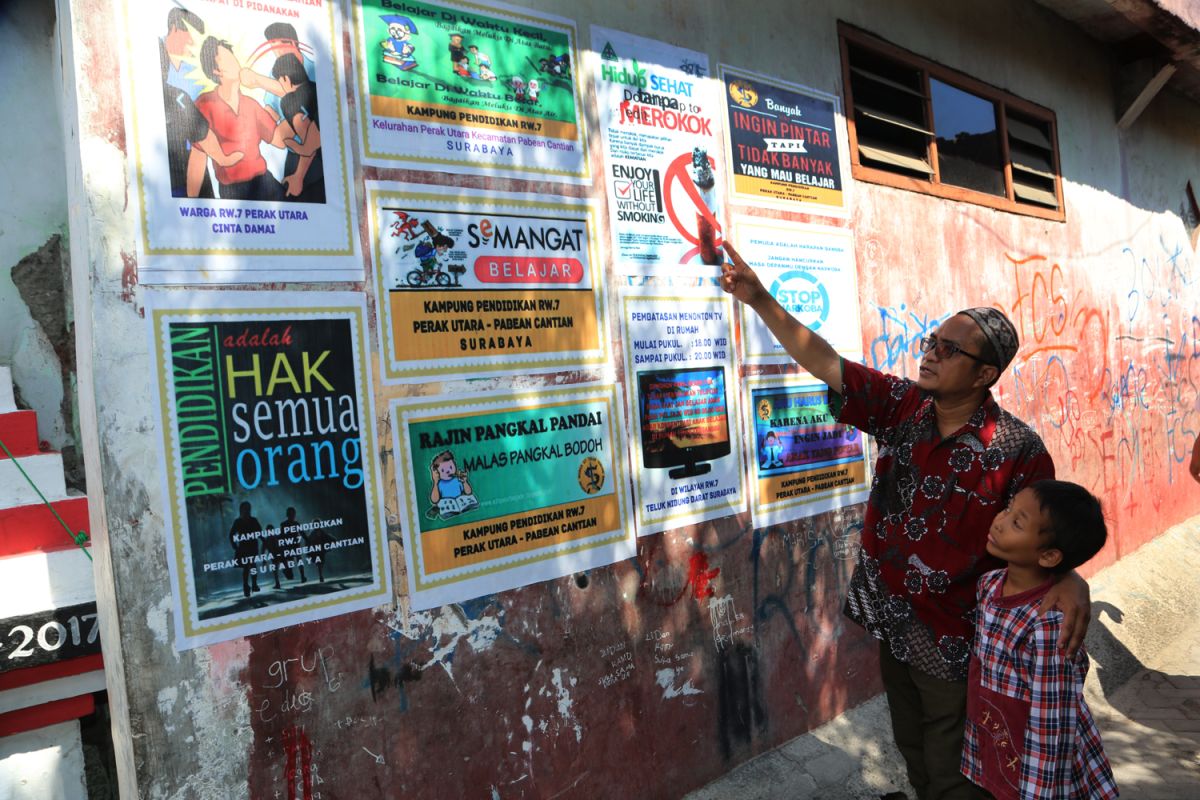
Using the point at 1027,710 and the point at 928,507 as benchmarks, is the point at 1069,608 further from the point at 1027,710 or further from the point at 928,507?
the point at 928,507

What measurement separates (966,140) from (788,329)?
3.22m

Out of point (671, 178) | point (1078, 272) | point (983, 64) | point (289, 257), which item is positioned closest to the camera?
point (289, 257)

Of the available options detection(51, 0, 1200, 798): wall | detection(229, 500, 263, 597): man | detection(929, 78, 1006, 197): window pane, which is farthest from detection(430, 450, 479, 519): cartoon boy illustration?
detection(929, 78, 1006, 197): window pane

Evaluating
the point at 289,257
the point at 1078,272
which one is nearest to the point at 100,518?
the point at 289,257

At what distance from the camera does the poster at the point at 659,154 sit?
2.96m

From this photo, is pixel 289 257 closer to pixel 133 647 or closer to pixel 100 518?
pixel 100 518

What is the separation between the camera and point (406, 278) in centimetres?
240

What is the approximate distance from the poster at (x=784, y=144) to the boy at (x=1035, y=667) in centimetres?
185

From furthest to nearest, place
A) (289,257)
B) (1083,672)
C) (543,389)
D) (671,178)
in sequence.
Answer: (671,178) < (543,389) < (289,257) < (1083,672)

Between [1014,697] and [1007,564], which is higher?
[1007,564]

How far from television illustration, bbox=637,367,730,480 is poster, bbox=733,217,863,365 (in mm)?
279

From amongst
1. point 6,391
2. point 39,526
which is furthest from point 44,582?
point 6,391

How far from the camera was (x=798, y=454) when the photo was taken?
353 centimetres

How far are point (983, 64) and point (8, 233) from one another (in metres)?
5.28
